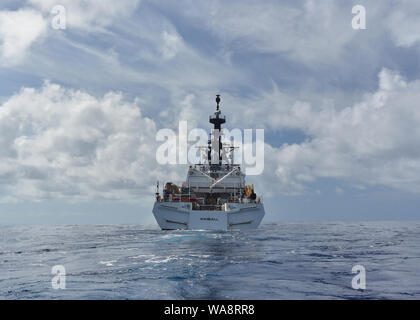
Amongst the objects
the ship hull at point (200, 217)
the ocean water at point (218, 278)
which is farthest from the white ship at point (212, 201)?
the ocean water at point (218, 278)

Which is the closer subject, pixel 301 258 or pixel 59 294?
pixel 59 294

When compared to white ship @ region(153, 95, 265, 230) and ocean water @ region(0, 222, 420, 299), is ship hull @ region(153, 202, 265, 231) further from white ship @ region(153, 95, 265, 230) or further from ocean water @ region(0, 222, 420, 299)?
ocean water @ region(0, 222, 420, 299)

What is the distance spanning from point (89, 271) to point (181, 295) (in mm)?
8964

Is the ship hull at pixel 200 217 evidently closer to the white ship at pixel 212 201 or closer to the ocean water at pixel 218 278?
the white ship at pixel 212 201

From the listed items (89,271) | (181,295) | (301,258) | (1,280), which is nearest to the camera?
(181,295)

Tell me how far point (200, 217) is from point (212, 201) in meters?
13.5

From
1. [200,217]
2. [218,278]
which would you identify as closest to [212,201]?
[200,217]

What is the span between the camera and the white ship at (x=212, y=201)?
56.4 metres

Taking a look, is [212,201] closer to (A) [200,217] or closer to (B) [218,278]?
(A) [200,217]

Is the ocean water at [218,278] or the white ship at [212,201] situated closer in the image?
the ocean water at [218,278]

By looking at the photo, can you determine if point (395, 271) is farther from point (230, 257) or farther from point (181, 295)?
point (181, 295)
